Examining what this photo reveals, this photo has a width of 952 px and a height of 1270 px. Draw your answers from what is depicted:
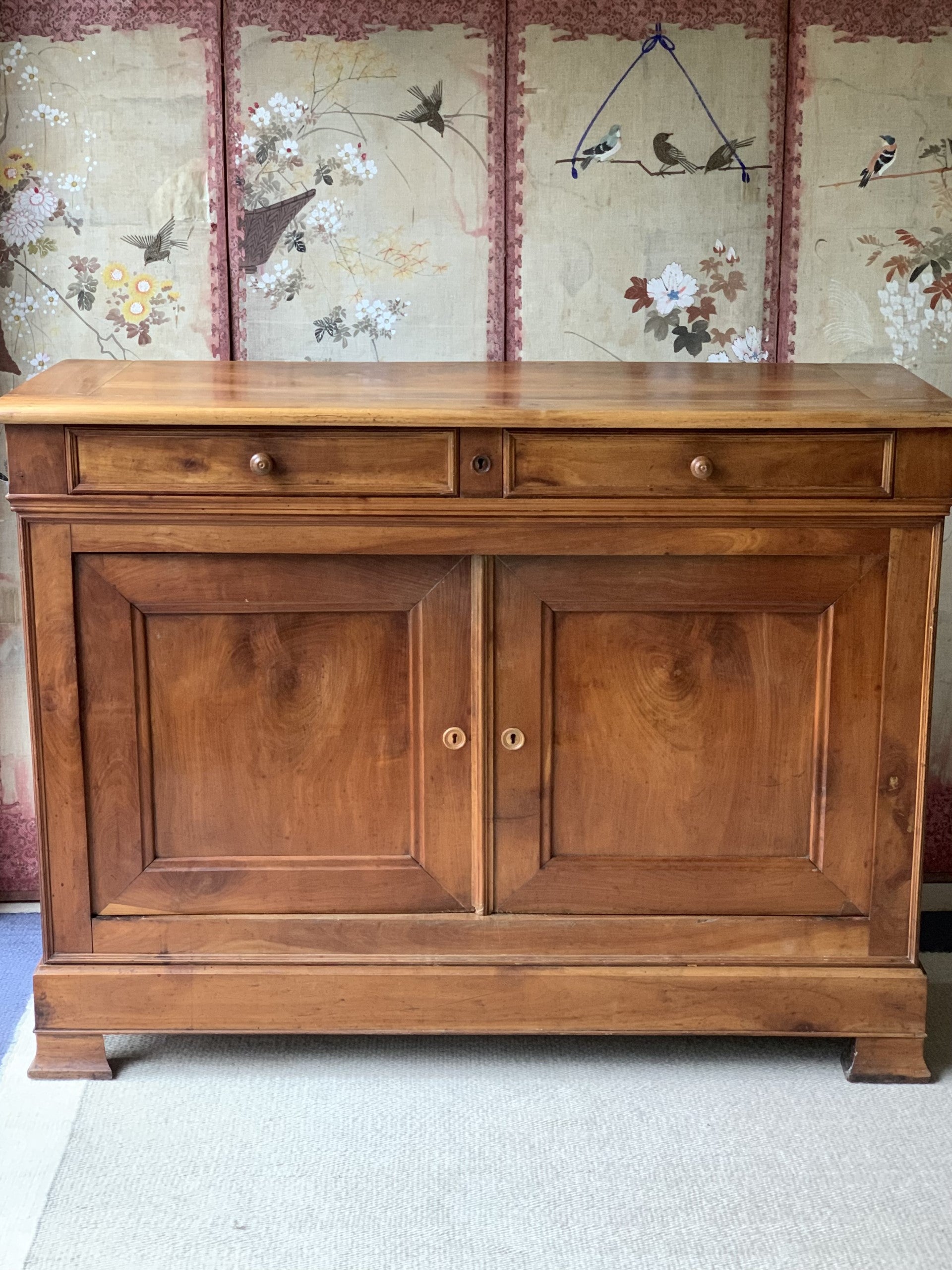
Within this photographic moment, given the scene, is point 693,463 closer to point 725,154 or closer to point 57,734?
point 725,154

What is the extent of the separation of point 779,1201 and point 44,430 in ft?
4.83

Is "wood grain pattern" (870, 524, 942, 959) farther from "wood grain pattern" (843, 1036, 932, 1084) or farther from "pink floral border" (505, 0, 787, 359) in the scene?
"pink floral border" (505, 0, 787, 359)

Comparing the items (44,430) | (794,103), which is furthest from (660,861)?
(794,103)

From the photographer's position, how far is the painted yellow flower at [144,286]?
8.50ft

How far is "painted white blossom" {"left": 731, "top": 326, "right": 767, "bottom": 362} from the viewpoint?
262 cm

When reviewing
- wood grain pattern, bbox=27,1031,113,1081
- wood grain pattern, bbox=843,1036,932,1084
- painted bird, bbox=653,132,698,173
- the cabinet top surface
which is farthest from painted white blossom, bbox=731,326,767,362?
wood grain pattern, bbox=27,1031,113,1081

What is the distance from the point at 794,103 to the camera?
2525mm

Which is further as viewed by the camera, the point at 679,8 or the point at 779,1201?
the point at 679,8

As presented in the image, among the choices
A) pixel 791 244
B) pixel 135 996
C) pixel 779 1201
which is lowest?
pixel 779 1201

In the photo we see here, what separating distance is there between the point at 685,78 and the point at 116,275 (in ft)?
3.54

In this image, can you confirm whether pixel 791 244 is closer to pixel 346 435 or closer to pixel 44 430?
pixel 346 435

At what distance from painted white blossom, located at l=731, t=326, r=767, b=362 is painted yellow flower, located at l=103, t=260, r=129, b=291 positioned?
112cm

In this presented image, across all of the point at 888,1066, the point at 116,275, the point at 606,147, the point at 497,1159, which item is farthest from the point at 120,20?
the point at 888,1066

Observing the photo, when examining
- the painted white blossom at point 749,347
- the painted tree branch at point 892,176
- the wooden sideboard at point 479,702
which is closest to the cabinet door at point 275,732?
Result: the wooden sideboard at point 479,702
